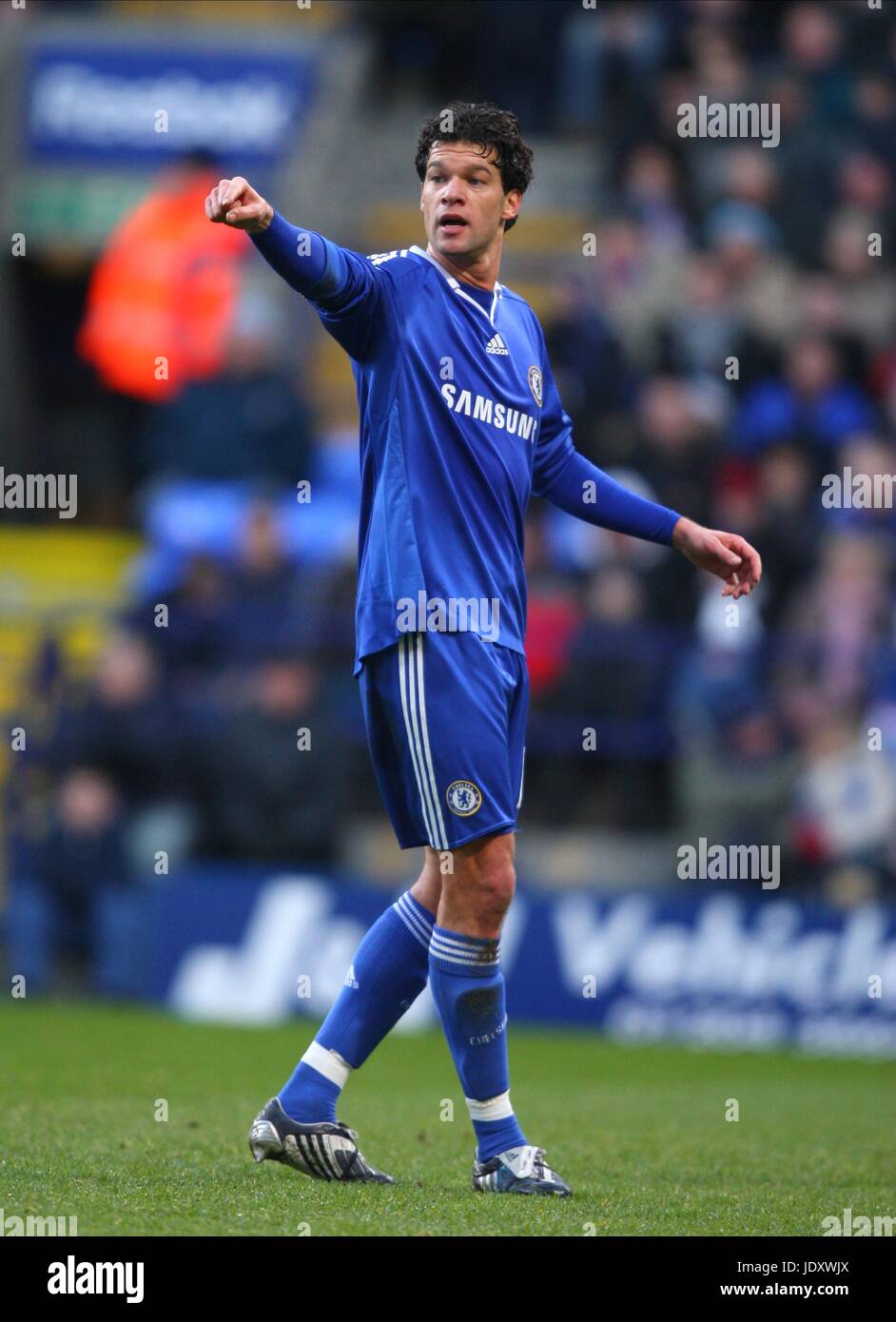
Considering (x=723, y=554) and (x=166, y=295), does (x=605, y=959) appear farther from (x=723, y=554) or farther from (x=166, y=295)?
(x=166, y=295)

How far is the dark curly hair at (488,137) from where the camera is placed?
5.44 m

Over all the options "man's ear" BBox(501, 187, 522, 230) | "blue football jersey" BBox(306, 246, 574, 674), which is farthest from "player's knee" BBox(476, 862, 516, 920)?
"man's ear" BBox(501, 187, 522, 230)

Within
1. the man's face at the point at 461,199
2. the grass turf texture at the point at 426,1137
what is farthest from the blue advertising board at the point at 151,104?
the man's face at the point at 461,199

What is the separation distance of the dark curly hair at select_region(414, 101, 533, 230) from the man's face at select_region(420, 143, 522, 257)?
21 millimetres

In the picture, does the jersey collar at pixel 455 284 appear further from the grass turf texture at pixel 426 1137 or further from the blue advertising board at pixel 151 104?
the blue advertising board at pixel 151 104

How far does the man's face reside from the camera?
5.38 metres

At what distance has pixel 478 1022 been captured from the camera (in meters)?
5.36

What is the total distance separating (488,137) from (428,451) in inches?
32.9

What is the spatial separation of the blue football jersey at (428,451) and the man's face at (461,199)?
0.09m

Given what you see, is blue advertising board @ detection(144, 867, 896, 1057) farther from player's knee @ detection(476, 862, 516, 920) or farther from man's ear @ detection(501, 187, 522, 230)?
man's ear @ detection(501, 187, 522, 230)

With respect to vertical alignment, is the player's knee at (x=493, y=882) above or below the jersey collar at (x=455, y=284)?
below

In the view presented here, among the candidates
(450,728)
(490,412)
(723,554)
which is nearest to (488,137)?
(490,412)

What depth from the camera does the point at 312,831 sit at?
40.5 feet

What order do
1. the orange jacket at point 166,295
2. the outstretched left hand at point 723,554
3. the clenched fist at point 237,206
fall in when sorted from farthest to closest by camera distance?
the orange jacket at point 166,295
the outstretched left hand at point 723,554
the clenched fist at point 237,206
